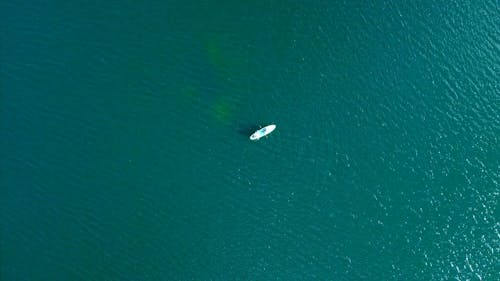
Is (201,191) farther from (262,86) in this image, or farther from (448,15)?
(448,15)

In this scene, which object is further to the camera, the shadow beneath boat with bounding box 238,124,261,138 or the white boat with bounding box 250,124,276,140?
the shadow beneath boat with bounding box 238,124,261,138

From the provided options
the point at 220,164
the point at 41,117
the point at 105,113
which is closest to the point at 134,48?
the point at 105,113

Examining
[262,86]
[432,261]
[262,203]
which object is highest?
[262,86]

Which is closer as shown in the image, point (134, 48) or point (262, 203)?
point (262, 203)

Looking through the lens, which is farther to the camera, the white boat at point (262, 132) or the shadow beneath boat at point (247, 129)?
the shadow beneath boat at point (247, 129)

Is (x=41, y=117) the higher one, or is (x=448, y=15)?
(x=448, y=15)

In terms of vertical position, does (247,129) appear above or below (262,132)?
above

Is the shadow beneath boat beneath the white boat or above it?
above

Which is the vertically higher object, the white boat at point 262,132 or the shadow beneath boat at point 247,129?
the shadow beneath boat at point 247,129
